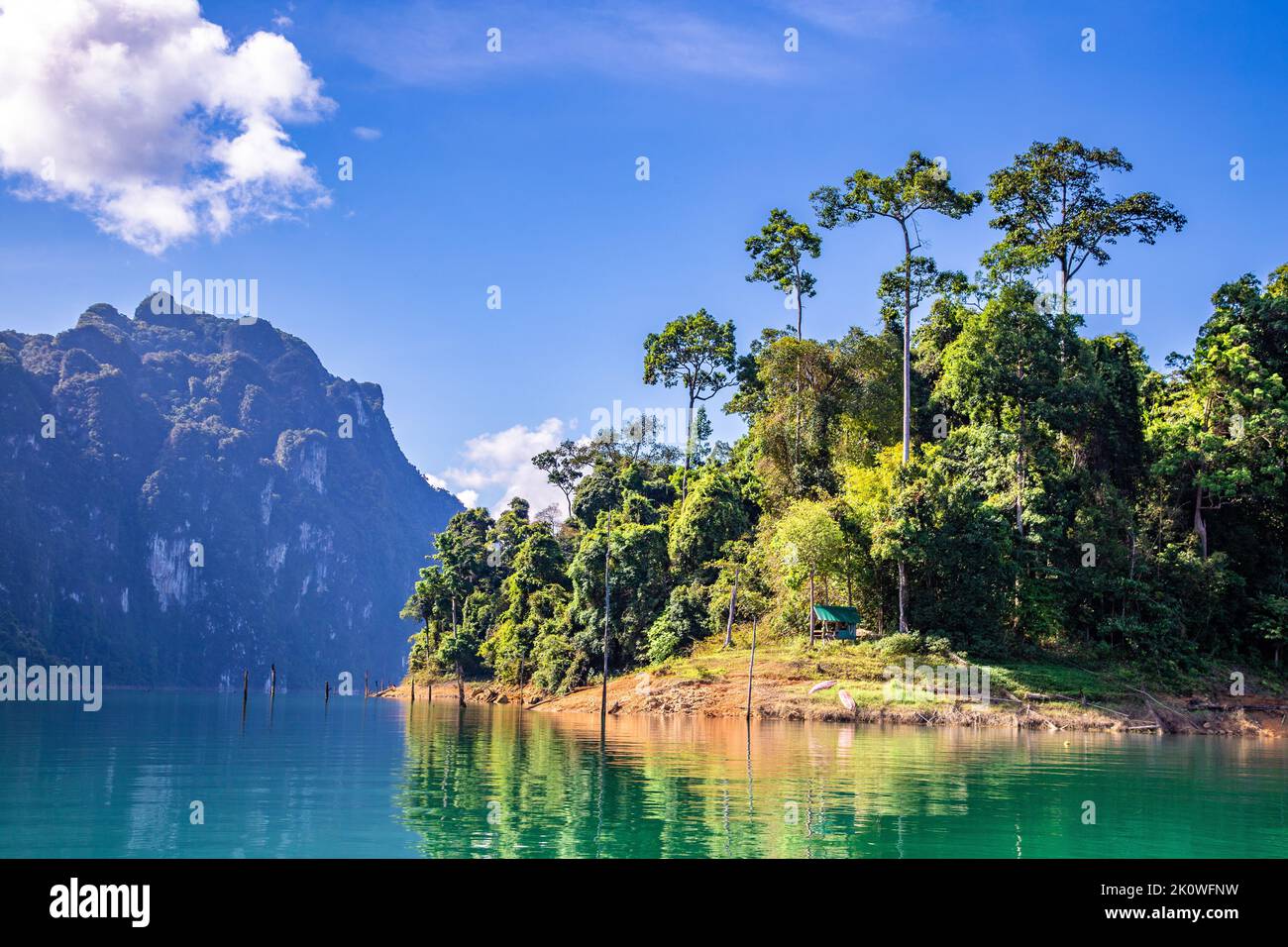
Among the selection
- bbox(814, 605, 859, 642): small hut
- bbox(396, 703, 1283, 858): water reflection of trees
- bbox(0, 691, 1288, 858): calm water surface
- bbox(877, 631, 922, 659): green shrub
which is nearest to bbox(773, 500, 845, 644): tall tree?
bbox(814, 605, 859, 642): small hut

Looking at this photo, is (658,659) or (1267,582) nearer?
(1267,582)

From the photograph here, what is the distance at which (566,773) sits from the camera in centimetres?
2756

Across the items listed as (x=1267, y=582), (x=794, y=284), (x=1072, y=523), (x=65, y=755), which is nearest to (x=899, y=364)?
(x=794, y=284)

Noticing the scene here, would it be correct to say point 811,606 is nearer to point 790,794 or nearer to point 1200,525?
point 1200,525

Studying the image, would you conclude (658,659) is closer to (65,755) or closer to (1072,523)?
(1072,523)

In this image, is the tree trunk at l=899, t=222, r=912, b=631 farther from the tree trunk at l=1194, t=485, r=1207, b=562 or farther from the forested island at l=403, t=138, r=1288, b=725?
the tree trunk at l=1194, t=485, r=1207, b=562

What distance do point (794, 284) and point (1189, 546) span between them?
27752 mm

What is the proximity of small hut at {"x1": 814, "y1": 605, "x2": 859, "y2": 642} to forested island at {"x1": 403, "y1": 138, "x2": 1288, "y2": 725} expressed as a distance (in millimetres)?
834

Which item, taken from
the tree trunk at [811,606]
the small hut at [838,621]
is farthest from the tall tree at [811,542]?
the small hut at [838,621]

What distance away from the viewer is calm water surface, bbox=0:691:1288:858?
1742cm

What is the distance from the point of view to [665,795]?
74.9ft

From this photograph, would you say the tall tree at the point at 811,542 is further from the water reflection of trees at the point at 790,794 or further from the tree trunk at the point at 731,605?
the water reflection of trees at the point at 790,794

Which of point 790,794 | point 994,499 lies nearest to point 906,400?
point 994,499

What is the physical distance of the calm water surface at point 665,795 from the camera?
17422 mm
